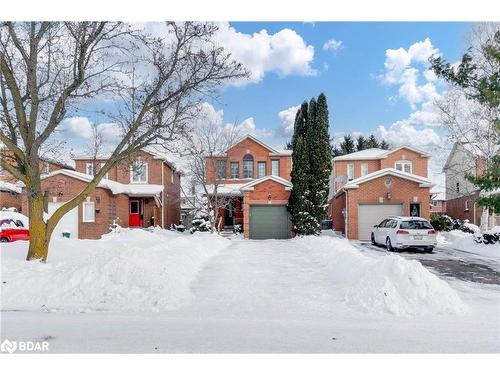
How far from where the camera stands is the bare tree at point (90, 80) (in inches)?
325

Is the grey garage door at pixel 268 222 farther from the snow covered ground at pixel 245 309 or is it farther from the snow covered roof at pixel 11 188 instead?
the snow covered roof at pixel 11 188

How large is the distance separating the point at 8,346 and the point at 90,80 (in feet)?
19.9

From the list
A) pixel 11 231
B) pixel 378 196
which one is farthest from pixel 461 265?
pixel 11 231

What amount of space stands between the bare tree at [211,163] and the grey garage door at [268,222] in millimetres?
1631

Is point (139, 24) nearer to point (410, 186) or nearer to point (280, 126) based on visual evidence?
point (280, 126)

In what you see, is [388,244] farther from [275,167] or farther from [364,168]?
[275,167]

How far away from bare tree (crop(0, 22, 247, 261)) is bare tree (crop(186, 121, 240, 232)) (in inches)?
306

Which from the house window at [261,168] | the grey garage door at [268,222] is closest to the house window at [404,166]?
the grey garage door at [268,222]

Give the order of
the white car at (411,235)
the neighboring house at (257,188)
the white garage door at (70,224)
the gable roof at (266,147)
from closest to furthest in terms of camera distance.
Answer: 1. the white car at (411,235)
2. the gable roof at (266,147)
3. the neighboring house at (257,188)
4. the white garage door at (70,224)

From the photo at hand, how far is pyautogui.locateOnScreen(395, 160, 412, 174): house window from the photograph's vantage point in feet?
63.6

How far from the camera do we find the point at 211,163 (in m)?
18.6

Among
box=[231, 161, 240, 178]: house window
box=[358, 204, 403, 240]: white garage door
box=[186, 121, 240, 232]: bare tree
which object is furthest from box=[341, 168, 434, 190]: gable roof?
box=[186, 121, 240, 232]: bare tree

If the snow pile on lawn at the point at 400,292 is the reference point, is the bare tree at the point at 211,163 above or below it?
above

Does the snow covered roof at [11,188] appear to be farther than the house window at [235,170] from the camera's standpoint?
Yes
